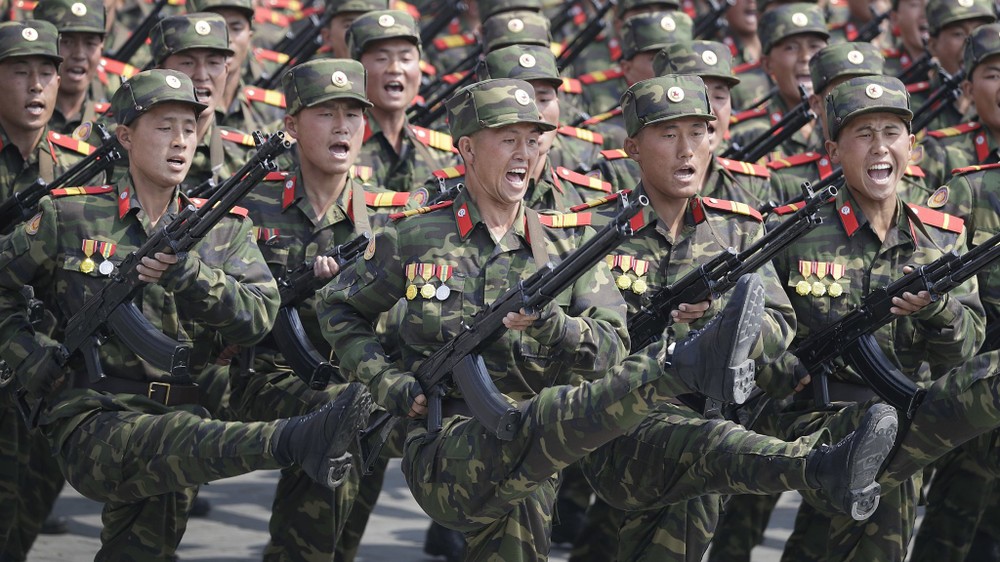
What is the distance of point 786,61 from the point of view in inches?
521

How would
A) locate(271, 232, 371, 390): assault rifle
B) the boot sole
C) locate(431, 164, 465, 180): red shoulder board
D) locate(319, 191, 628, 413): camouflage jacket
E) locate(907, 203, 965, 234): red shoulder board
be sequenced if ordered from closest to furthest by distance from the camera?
the boot sole → locate(319, 191, 628, 413): camouflage jacket → locate(907, 203, 965, 234): red shoulder board → locate(271, 232, 371, 390): assault rifle → locate(431, 164, 465, 180): red shoulder board

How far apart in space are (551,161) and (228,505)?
10.3 ft

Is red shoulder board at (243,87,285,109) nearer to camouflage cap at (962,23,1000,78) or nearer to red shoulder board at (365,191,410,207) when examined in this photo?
red shoulder board at (365,191,410,207)

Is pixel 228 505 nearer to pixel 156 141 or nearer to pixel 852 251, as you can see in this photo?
pixel 156 141

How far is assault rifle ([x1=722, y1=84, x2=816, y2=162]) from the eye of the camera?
39.9ft

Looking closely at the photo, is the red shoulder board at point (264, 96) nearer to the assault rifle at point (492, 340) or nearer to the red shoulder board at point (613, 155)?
the red shoulder board at point (613, 155)

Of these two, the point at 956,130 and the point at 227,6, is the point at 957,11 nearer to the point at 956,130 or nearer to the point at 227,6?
the point at 956,130

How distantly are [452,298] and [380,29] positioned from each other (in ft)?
11.4

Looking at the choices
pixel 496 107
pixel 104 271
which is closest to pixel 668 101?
pixel 496 107

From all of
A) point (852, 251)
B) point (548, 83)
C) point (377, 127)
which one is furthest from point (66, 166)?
point (852, 251)

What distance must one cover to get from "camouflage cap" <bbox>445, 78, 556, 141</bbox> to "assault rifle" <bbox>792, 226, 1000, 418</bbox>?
171cm

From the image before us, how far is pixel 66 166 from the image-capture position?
11.0m

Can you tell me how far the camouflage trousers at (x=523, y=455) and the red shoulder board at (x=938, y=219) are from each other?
2.32 meters

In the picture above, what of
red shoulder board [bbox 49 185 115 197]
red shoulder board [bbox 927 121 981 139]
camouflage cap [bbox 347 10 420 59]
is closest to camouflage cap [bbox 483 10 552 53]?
camouflage cap [bbox 347 10 420 59]
